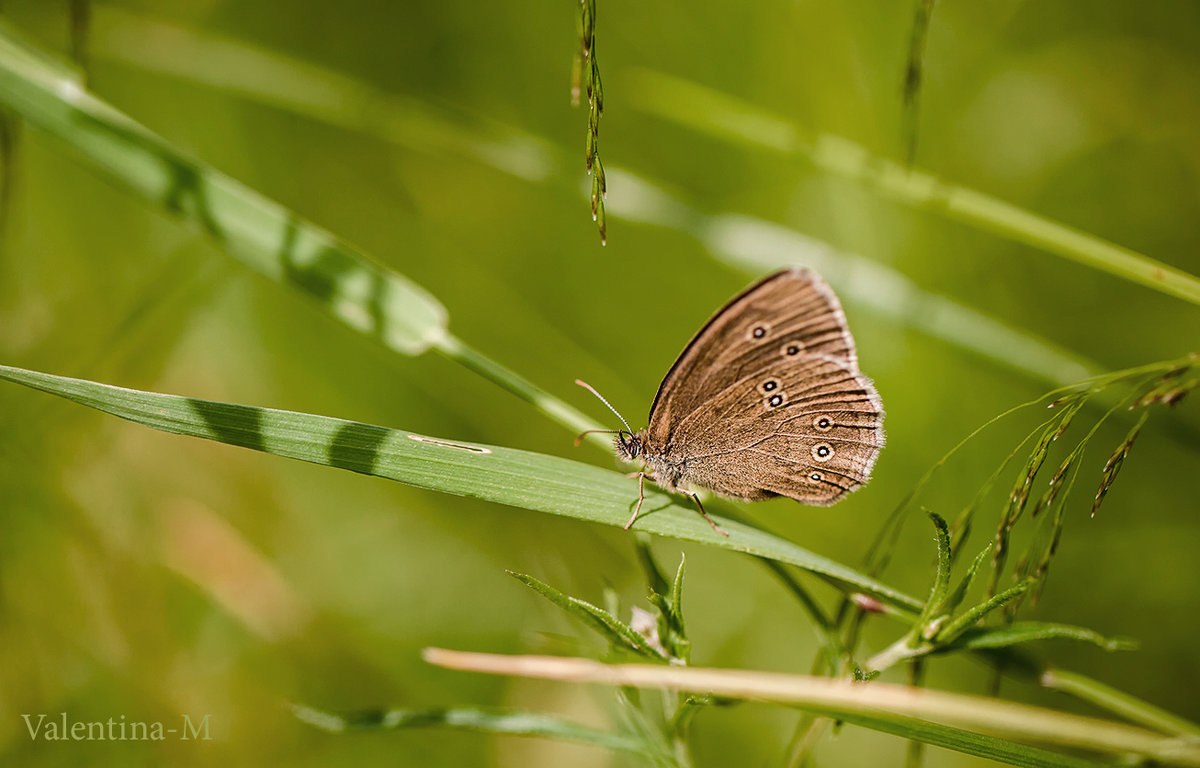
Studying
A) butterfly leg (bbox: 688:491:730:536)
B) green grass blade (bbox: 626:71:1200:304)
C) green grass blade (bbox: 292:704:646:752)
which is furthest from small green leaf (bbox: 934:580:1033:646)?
green grass blade (bbox: 626:71:1200:304)

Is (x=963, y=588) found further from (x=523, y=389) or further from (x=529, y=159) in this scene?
(x=529, y=159)

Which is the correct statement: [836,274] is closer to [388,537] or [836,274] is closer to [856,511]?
[856,511]

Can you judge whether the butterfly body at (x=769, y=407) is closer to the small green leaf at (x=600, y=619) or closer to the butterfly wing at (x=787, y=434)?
Result: the butterfly wing at (x=787, y=434)

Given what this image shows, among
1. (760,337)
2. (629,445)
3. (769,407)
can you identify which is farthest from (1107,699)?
(629,445)

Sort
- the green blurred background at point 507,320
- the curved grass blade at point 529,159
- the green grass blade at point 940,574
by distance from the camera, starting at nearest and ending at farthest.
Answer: the green grass blade at point 940,574 < the curved grass blade at point 529,159 < the green blurred background at point 507,320

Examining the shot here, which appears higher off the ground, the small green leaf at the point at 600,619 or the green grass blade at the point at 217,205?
the green grass blade at the point at 217,205

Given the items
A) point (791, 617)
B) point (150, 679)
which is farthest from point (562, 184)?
point (150, 679)

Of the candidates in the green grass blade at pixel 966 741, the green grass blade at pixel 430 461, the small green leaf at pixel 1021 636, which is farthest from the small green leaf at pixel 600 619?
the small green leaf at pixel 1021 636
